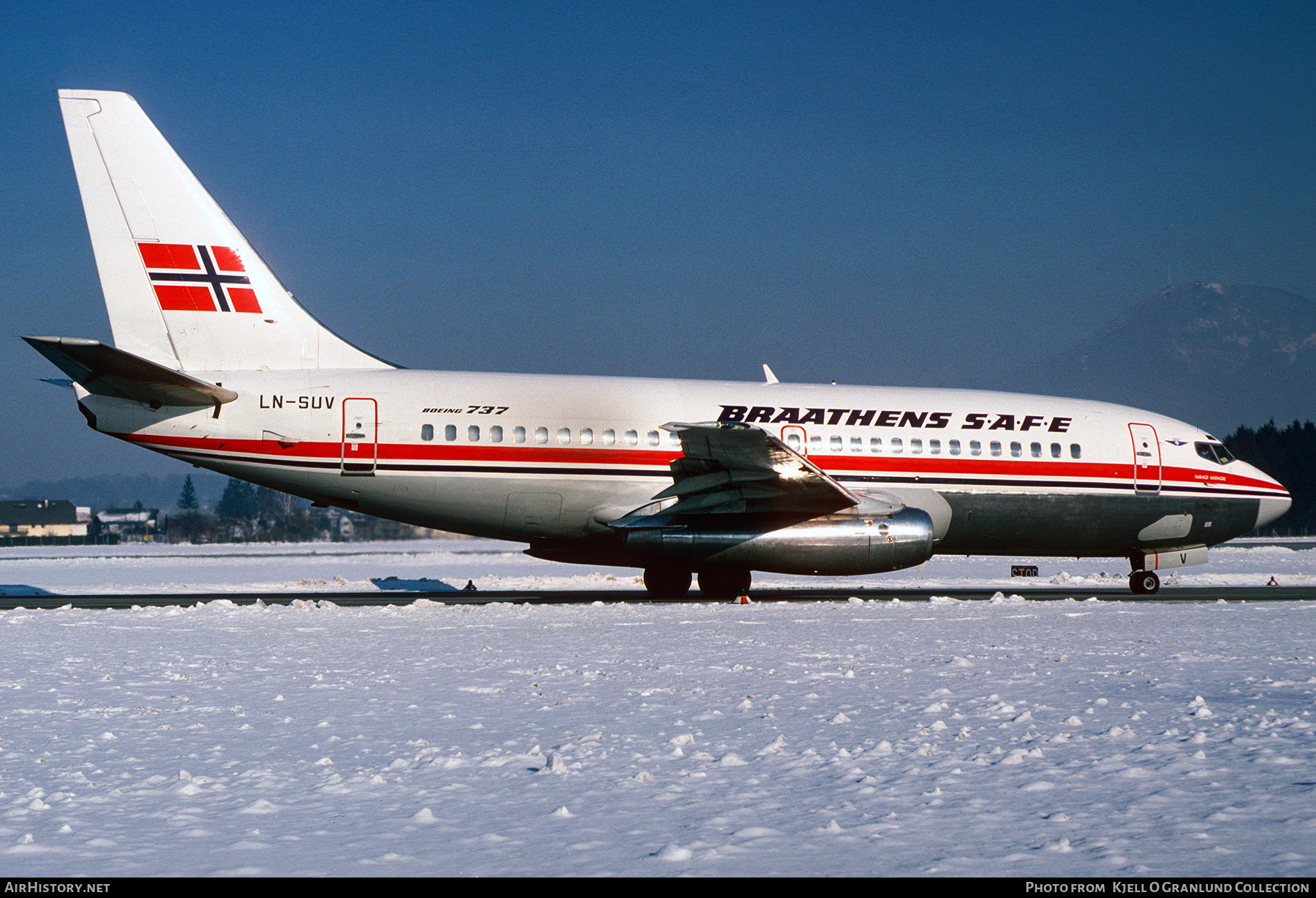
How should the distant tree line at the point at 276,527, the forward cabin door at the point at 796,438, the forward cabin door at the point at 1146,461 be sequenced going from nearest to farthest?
the forward cabin door at the point at 796,438
the forward cabin door at the point at 1146,461
the distant tree line at the point at 276,527

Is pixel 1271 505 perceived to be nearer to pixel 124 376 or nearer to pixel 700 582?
pixel 700 582

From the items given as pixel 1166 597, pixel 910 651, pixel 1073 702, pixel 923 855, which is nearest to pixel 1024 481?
pixel 1166 597

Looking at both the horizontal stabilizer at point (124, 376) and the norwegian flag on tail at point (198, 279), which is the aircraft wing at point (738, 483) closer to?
the horizontal stabilizer at point (124, 376)

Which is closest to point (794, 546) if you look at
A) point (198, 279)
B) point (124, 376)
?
point (124, 376)

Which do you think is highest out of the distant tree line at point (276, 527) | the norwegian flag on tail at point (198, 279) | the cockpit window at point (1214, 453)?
the distant tree line at point (276, 527)

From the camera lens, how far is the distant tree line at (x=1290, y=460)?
7525 centimetres

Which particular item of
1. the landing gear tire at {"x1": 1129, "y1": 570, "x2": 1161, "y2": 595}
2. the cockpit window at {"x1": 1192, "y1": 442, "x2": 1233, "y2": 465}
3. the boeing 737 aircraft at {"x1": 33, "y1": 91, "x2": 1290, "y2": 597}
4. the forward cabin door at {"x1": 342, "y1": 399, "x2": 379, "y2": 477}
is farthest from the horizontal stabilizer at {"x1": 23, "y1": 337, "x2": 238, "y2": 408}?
the cockpit window at {"x1": 1192, "y1": 442, "x2": 1233, "y2": 465}

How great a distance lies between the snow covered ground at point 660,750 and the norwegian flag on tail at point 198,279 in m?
6.09

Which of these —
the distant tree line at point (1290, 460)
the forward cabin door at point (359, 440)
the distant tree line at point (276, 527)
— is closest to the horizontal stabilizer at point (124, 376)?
the forward cabin door at point (359, 440)

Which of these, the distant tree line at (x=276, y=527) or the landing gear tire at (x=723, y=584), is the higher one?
the distant tree line at (x=276, y=527)

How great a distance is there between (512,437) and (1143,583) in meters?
11.9

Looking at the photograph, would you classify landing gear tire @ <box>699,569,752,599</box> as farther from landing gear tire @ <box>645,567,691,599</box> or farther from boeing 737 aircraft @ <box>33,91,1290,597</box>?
landing gear tire @ <box>645,567,691,599</box>

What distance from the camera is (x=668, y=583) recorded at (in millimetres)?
18859

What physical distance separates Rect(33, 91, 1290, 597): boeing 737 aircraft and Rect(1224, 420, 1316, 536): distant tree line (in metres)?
63.3
